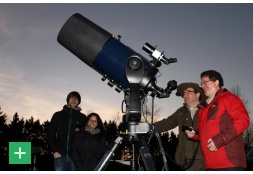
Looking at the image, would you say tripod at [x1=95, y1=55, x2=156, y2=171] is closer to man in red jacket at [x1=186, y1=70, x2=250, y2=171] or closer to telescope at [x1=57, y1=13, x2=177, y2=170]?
telescope at [x1=57, y1=13, x2=177, y2=170]

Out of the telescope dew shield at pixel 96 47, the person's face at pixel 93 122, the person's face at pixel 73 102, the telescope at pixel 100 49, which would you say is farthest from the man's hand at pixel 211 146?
the person's face at pixel 73 102

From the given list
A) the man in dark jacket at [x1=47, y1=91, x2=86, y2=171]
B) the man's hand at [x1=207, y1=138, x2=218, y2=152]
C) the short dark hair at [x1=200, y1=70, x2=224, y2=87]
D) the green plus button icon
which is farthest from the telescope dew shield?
the green plus button icon

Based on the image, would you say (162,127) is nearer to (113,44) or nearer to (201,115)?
(201,115)

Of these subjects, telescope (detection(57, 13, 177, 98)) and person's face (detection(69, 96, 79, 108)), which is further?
person's face (detection(69, 96, 79, 108))

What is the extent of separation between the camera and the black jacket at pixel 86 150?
15.8 feet

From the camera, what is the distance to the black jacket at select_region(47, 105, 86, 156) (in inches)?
191

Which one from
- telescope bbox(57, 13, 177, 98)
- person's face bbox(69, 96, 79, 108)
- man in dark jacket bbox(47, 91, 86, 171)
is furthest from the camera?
person's face bbox(69, 96, 79, 108)

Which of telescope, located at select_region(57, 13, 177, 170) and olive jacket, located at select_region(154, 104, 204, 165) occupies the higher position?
telescope, located at select_region(57, 13, 177, 170)

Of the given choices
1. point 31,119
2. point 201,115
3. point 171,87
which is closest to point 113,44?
point 171,87

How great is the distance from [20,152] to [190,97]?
390 cm

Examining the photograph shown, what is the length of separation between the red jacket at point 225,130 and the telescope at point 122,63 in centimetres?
63

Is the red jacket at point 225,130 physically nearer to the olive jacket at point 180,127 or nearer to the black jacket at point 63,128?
the olive jacket at point 180,127

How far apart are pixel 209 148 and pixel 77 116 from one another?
2821 millimetres

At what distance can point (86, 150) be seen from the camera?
489cm
